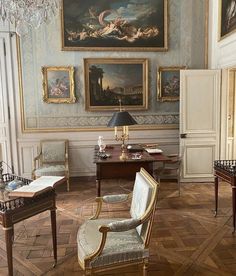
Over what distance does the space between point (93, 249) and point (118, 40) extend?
A: 13.7 feet

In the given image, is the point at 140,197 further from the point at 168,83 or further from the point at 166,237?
the point at 168,83

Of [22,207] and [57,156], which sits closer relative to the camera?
[22,207]

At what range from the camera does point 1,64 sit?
17.1 ft

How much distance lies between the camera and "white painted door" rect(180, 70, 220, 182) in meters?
5.20

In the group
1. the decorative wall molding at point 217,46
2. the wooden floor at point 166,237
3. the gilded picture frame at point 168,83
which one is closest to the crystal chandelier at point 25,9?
the wooden floor at point 166,237

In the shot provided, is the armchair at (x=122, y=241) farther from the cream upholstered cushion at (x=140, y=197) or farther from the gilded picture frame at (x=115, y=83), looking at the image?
the gilded picture frame at (x=115, y=83)

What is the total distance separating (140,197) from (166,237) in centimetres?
107

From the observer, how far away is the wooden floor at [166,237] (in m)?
2.66

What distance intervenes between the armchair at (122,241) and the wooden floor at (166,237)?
33 centimetres

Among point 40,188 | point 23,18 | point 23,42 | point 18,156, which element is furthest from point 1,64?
point 40,188

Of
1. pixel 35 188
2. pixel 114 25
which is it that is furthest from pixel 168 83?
pixel 35 188

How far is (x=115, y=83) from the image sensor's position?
5.45m

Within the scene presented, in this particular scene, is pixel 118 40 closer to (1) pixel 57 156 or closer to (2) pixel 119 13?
(2) pixel 119 13

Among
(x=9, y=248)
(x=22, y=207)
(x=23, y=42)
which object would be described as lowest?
(x=9, y=248)
